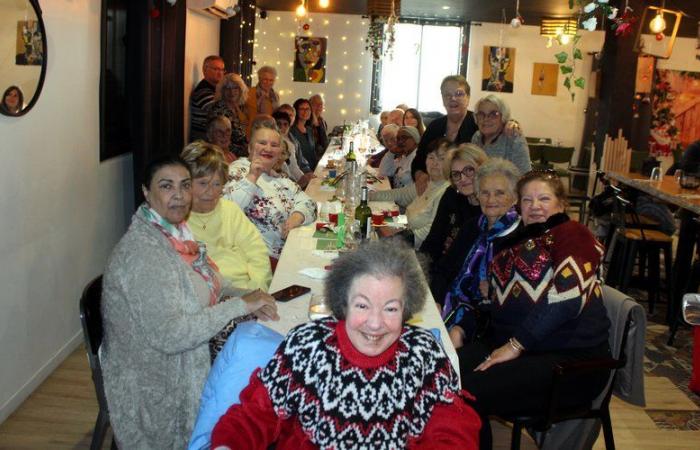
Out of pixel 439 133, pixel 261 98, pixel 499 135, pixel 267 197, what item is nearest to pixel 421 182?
pixel 439 133

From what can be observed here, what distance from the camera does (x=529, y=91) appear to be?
13.0 m

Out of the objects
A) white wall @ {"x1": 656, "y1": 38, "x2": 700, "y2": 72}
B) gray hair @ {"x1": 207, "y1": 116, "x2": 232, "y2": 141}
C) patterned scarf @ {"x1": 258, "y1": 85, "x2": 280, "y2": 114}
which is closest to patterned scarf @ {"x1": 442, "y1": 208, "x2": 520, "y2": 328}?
gray hair @ {"x1": 207, "y1": 116, "x2": 232, "y2": 141}

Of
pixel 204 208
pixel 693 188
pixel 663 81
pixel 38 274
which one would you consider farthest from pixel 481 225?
pixel 663 81

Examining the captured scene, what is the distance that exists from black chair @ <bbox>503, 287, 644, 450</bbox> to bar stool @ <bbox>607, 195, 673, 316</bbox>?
A: 3007 millimetres

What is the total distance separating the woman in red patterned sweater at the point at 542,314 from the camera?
100 inches

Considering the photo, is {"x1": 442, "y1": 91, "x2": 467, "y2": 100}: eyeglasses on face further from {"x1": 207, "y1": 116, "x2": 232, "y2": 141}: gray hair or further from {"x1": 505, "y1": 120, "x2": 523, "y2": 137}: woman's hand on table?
{"x1": 207, "y1": 116, "x2": 232, "y2": 141}: gray hair

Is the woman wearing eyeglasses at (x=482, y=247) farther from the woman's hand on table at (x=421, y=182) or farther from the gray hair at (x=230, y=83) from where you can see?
the gray hair at (x=230, y=83)

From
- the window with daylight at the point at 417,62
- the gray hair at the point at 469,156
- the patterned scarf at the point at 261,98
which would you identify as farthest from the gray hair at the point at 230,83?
the window with daylight at the point at 417,62

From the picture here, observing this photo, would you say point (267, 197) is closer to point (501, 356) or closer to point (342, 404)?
point (501, 356)

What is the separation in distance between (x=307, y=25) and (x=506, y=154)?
863cm

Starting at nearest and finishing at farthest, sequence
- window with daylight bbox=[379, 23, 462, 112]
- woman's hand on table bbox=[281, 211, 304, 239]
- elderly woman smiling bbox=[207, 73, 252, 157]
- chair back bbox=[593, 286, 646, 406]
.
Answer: chair back bbox=[593, 286, 646, 406], woman's hand on table bbox=[281, 211, 304, 239], elderly woman smiling bbox=[207, 73, 252, 157], window with daylight bbox=[379, 23, 462, 112]

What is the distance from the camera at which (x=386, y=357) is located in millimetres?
1709

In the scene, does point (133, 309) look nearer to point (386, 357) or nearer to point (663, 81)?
point (386, 357)

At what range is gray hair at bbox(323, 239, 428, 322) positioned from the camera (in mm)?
1758
